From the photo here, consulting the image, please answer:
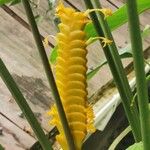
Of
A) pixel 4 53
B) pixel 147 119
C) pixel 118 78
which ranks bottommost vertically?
pixel 147 119

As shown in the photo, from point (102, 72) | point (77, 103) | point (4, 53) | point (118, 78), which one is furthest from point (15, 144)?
point (77, 103)

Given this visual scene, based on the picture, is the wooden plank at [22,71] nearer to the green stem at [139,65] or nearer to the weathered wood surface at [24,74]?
the weathered wood surface at [24,74]

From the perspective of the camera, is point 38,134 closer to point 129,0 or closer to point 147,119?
point 147,119

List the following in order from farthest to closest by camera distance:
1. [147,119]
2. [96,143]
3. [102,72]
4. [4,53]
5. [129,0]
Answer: [102,72]
[4,53]
[96,143]
[147,119]
[129,0]

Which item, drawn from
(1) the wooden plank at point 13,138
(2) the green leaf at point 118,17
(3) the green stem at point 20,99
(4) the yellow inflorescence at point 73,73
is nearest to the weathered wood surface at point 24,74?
(1) the wooden plank at point 13,138

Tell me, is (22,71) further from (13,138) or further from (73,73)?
(73,73)

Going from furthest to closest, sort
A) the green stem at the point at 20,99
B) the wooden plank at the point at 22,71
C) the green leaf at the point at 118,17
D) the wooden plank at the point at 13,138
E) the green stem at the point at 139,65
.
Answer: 1. the wooden plank at the point at 22,71
2. the wooden plank at the point at 13,138
3. the green leaf at the point at 118,17
4. the green stem at the point at 20,99
5. the green stem at the point at 139,65
